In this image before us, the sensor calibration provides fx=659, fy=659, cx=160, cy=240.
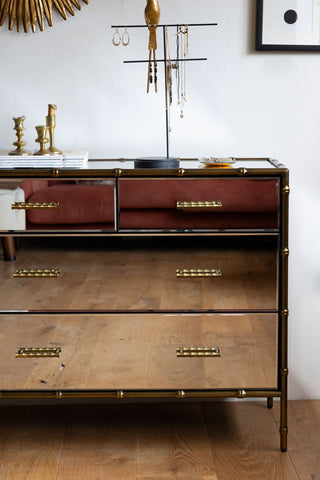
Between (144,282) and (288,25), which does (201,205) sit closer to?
(144,282)

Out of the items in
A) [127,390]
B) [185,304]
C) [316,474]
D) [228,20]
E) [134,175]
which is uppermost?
[228,20]

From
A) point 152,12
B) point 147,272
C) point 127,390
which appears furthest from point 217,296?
point 152,12

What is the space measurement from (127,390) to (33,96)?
3.66 ft

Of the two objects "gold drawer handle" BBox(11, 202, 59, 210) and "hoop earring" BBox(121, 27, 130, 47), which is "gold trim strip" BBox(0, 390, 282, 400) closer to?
"gold drawer handle" BBox(11, 202, 59, 210)

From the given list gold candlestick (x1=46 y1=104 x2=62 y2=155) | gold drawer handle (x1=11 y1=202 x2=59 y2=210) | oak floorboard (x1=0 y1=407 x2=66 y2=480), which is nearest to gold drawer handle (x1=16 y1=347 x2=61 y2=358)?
oak floorboard (x1=0 y1=407 x2=66 y2=480)

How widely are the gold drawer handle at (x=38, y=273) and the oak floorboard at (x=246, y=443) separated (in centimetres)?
79

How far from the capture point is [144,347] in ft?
6.82

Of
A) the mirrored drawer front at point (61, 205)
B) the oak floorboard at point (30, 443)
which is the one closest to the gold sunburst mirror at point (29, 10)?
the mirrored drawer front at point (61, 205)

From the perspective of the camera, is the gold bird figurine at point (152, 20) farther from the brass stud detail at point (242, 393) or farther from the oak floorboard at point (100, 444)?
the oak floorboard at point (100, 444)

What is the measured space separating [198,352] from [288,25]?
1.21 m

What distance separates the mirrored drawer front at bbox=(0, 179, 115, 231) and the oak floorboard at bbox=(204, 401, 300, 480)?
2.73ft

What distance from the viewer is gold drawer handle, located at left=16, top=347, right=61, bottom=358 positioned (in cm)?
208

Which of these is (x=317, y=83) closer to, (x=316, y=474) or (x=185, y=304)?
(x=185, y=304)

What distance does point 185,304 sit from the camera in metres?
2.06
